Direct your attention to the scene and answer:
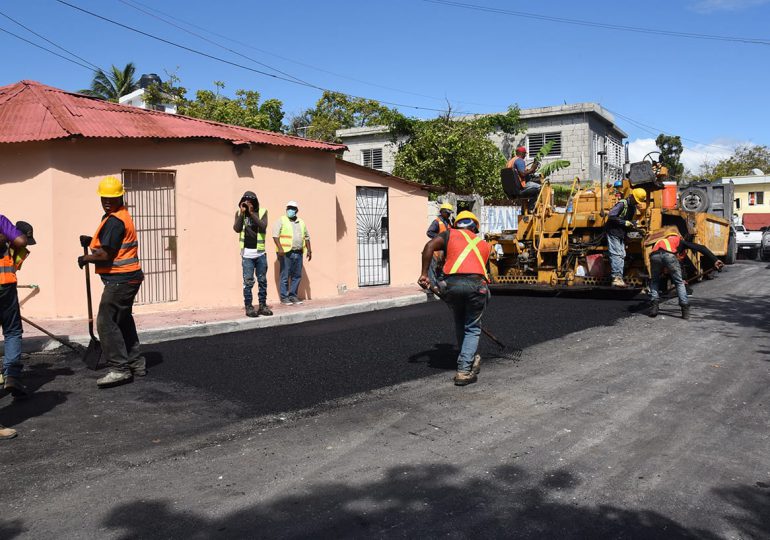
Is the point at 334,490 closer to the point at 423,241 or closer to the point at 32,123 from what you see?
the point at 32,123

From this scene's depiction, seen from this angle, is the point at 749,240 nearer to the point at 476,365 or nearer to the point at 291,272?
the point at 291,272

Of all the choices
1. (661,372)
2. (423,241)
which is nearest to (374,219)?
(423,241)

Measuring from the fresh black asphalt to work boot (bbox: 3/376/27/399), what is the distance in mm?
1155

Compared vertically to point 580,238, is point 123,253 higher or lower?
lower

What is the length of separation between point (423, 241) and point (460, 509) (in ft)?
39.5

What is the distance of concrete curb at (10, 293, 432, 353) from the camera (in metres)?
7.38

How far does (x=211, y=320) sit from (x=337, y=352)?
2.47 m

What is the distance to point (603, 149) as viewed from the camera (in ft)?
94.2

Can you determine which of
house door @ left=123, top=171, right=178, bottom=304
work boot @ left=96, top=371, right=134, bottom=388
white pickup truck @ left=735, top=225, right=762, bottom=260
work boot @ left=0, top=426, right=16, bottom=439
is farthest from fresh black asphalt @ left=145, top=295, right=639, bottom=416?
white pickup truck @ left=735, top=225, right=762, bottom=260

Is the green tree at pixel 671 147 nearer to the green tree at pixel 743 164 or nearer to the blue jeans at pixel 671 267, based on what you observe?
the green tree at pixel 743 164

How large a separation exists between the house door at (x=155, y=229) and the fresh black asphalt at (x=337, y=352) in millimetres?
2332

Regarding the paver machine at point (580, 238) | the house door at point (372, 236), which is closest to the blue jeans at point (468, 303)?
the paver machine at point (580, 238)

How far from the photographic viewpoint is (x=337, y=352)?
718 cm

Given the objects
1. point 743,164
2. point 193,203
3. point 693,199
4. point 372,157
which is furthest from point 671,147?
point 193,203
